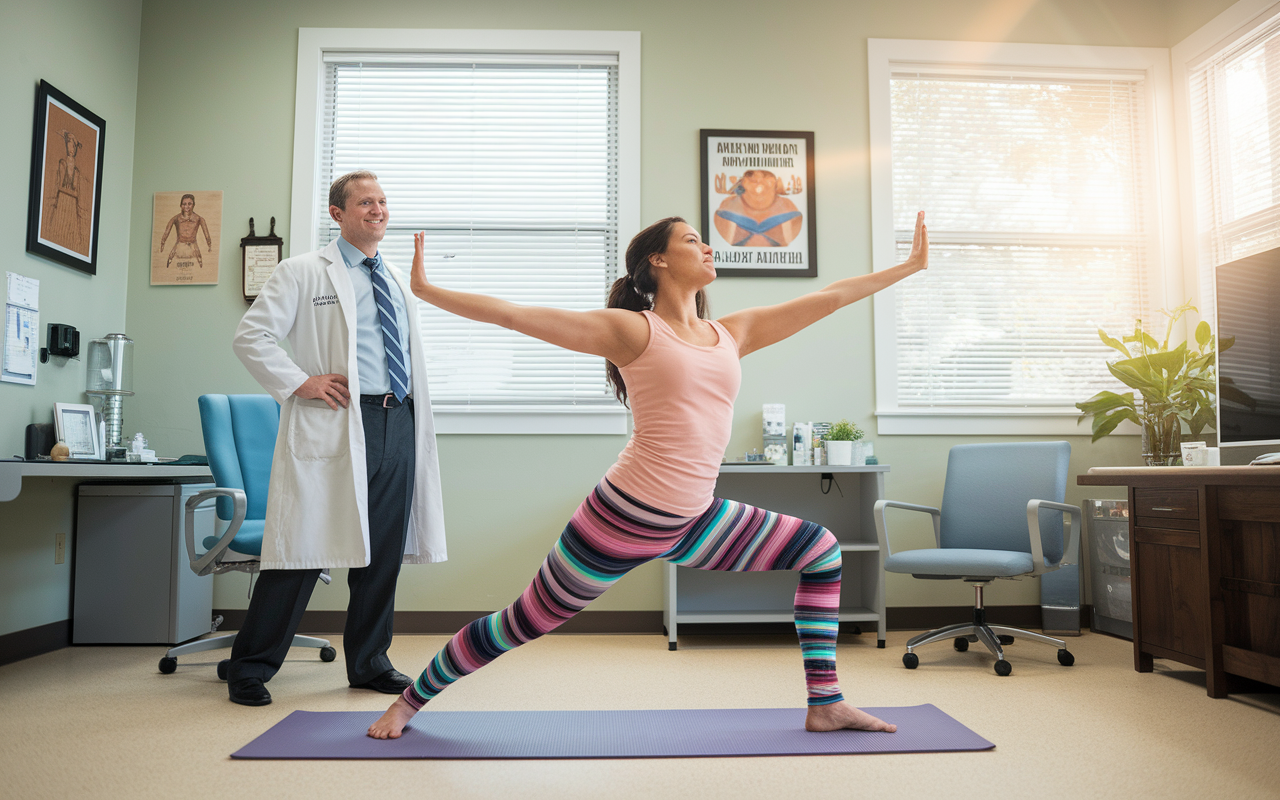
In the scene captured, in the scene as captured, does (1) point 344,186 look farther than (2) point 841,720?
Yes

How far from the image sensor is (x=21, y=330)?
11.4 feet

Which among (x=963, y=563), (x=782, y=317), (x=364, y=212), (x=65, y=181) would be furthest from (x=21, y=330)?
(x=963, y=563)

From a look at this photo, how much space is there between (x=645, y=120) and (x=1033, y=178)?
2.10 meters

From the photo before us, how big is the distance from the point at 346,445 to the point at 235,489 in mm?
737

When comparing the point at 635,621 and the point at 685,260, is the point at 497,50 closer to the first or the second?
the point at 685,260

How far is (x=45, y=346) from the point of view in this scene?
3.66 m

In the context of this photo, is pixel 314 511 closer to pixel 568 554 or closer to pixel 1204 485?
pixel 568 554

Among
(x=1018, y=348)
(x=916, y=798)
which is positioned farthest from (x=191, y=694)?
(x=1018, y=348)

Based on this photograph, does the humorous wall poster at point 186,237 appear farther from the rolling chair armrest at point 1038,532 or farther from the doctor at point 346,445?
the rolling chair armrest at point 1038,532

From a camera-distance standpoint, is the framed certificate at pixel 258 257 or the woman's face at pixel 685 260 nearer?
the woman's face at pixel 685 260

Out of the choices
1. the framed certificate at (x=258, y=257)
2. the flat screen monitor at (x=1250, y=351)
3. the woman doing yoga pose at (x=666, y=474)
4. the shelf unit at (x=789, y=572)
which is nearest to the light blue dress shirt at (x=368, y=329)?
the woman doing yoga pose at (x=666, y=474)

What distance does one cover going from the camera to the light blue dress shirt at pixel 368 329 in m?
2.88

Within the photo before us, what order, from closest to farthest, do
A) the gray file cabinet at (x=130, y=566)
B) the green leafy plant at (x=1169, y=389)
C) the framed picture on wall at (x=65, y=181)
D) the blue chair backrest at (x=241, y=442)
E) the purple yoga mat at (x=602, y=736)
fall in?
the purple yoga mat at (x=602, y=736)
the blue chair backrest at (x=241, y=442)
the framed picture on wall at (x=65, y=181)
the gray file cabinet at (x=130, y=566)
the green leafy plant at (x=1169, y=389)

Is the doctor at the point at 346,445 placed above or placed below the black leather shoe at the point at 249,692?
above
